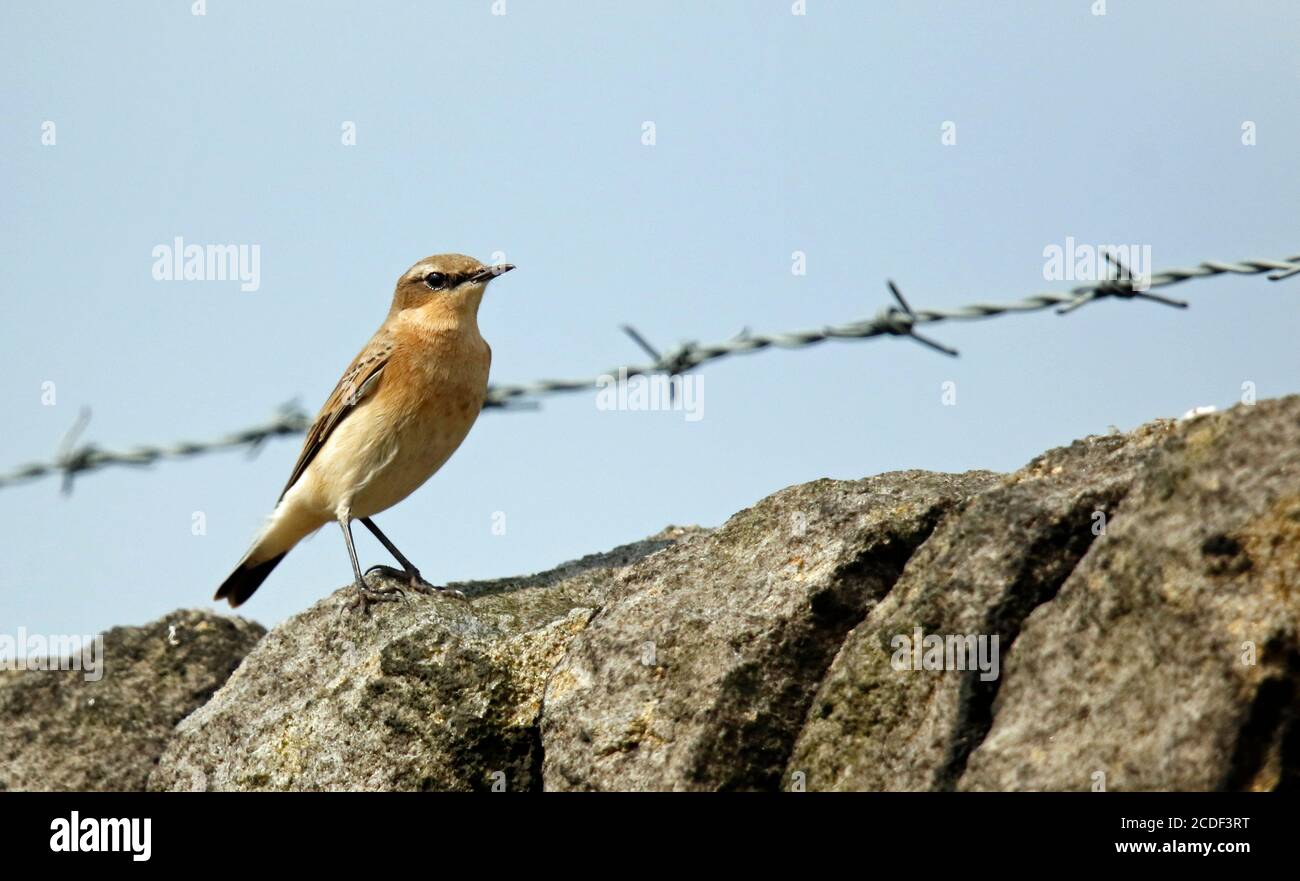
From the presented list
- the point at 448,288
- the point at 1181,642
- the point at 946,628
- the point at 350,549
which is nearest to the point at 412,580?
the point at 350,549

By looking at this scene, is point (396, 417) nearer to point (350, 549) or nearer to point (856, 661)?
point (350, 549)

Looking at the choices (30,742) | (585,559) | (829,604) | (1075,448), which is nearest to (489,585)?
(585,559)

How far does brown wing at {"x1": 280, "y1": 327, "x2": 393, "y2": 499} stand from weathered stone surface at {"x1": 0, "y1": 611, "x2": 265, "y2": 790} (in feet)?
5.41

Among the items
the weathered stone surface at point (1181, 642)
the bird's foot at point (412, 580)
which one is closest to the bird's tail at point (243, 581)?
the bird's foot at point (412, 580)

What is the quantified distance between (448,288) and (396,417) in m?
1.03

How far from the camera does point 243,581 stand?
30.4 ft

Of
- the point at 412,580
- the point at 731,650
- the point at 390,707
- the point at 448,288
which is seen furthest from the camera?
the point at 448,288

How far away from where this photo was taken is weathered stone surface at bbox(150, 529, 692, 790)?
5652 millimetres

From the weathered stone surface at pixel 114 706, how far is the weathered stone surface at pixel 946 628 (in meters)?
3.59

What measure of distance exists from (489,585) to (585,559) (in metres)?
0.53

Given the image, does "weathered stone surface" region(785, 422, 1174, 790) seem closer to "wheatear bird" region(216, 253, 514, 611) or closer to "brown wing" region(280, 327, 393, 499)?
"wheatear bird" region(216, 253, 514, 611)

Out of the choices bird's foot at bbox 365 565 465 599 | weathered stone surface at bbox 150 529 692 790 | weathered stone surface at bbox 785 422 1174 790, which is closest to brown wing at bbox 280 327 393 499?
bird's foot at bbox 365 565 465 599

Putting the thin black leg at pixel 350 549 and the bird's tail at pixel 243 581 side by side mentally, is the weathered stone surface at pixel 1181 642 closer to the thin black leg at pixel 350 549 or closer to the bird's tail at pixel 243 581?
the thin black leg at pixel 350 549

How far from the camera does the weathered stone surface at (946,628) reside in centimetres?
448
